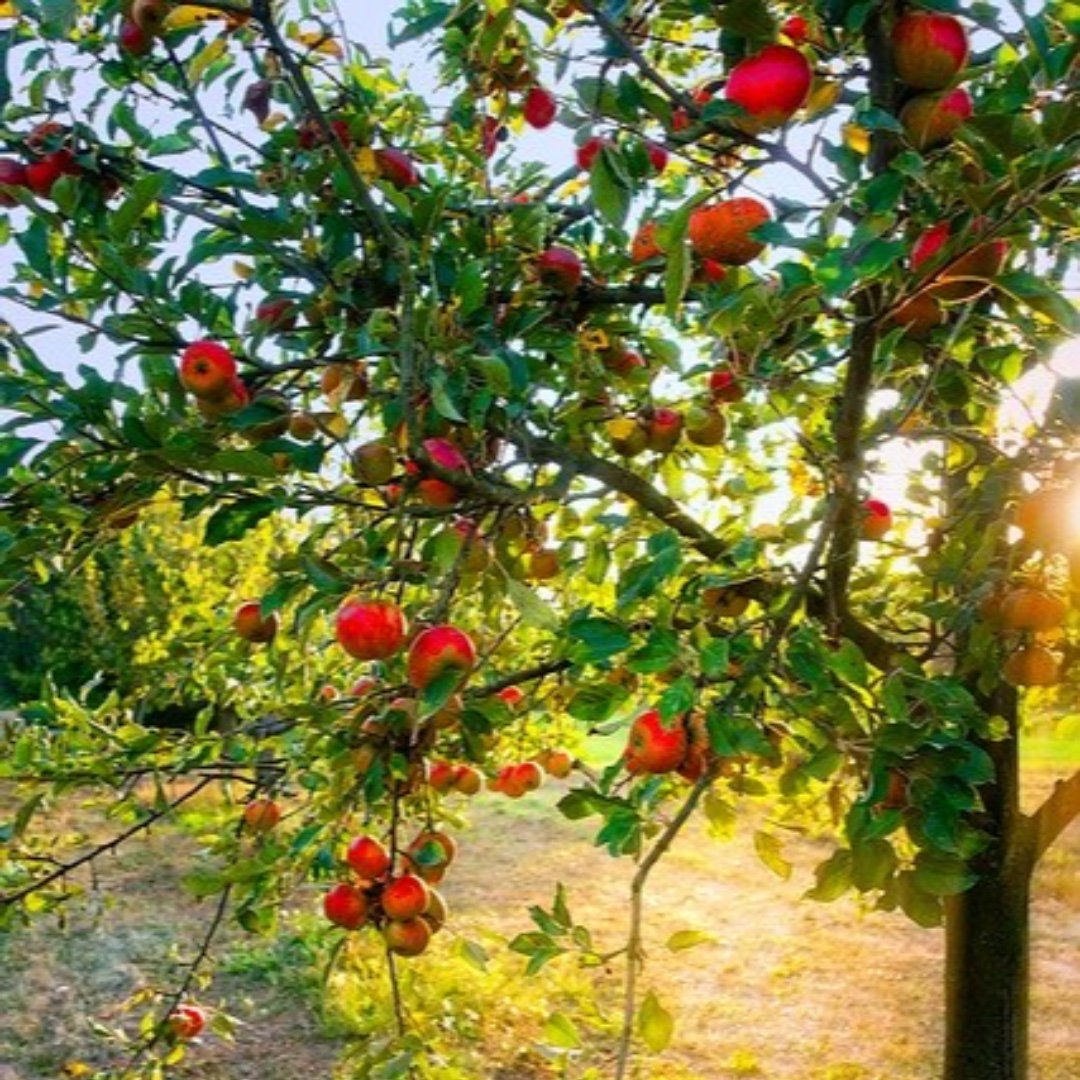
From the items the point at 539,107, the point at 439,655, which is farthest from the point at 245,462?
the point at 539,107

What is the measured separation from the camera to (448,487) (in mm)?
1764

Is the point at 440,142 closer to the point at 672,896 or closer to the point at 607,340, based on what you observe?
the point at 607,340

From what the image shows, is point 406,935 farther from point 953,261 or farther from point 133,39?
point 133,39

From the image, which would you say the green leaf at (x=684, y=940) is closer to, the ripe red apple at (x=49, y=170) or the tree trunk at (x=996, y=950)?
the ripe red apple at (x=49, y=170)

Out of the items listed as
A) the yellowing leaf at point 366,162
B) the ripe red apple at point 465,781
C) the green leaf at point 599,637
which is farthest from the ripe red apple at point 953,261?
the ripe red apple at point 465,781

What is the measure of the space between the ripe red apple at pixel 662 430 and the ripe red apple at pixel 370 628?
2.32 feet

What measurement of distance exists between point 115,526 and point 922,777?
113cm

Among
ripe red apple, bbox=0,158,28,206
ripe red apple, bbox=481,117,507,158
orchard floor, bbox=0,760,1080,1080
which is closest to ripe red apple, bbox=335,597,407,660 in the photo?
ripe red apple, bbox=481,117,507,158

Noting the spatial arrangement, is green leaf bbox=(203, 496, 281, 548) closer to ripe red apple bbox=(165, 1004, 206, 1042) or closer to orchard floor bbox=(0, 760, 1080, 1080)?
ripe red apple bbox=(165, 1004, 206, 1042)

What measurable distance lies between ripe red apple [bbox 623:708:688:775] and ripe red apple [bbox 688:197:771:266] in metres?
0.59

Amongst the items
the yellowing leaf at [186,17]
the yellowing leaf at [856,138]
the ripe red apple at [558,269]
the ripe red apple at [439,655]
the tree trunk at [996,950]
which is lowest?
the tree trunk at [996,950]

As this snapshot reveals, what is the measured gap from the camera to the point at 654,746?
5.30 ft

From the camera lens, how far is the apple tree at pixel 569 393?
50.1 inches

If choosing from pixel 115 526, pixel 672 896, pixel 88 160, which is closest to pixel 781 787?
pixel 115 526
